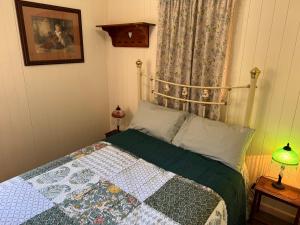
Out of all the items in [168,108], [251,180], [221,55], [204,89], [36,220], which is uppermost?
[221,55]

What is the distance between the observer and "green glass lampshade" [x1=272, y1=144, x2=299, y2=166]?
1.69 m

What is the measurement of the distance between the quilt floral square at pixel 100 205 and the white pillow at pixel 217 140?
804 millimetres

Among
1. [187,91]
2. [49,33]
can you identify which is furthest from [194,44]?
[49,33]

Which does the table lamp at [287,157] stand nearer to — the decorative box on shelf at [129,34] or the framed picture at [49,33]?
the decorative box on shelf at [129,34]

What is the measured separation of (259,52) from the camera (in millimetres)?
1890

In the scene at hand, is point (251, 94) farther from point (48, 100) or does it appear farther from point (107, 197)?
point (48, 100)

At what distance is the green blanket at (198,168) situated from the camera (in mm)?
1545

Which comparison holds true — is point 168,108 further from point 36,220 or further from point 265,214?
point 36,220

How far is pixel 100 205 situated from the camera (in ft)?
4.29

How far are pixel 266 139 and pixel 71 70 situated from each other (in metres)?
2.28

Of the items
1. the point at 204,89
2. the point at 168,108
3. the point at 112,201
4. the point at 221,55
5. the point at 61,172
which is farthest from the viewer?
the point at 168,108

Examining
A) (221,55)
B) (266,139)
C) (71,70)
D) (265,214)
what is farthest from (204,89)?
(71,70)

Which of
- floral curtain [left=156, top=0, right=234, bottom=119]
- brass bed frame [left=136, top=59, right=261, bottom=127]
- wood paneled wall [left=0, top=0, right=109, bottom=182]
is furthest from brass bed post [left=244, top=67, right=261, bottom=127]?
wood paneled wall [left=0, top=0, right=109, bottom=182]

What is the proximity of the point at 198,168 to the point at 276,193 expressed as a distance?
2.21 ft
